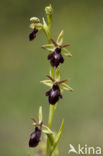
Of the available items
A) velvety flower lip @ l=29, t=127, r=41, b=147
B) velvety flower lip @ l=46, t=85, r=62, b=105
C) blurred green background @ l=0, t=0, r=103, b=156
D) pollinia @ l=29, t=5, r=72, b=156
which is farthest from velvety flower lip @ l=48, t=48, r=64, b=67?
blurred green background @ l=0, t=0, r=103, b=156

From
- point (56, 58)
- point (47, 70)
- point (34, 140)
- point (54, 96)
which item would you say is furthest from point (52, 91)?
point (47, 70)

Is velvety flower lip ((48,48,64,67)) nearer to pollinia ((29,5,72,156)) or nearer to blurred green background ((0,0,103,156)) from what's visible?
pollinia ((29,5,72,156))

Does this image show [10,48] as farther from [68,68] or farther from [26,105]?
[26,105]

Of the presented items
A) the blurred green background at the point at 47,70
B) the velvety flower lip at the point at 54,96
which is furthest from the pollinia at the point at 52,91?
the blurred green background at the point at 47,70

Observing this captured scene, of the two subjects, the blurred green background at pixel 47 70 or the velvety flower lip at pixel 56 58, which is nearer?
the velvety flower lip at pixel 56 58

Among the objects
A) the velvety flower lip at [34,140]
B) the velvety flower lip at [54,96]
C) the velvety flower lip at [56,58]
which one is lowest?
the velvety flower lip at [34,140]

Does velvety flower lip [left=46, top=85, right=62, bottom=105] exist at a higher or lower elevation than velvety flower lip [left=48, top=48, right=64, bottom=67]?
lower

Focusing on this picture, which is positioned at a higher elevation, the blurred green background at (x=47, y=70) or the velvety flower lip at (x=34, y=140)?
the blurred green background at (x=47, y=70)

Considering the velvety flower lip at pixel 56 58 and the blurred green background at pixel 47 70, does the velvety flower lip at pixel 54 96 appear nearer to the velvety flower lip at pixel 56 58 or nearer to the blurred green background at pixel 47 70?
the velvety flower lip at pixel 56 58
